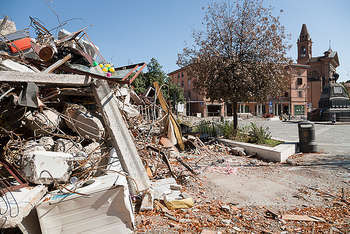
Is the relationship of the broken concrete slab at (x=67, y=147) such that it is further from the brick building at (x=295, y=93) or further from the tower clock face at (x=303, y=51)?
the tower clock face at (x=303, y=51)

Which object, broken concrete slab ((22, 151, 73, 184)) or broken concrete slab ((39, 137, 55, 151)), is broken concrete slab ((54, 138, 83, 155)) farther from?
broken concrete slab ((22, 151, 73, 184))

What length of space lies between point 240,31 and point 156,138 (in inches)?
255

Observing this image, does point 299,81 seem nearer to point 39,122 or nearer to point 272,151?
point 272,151

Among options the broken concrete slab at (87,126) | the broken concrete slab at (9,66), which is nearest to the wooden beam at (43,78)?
the broken concrete slab at (9,66)

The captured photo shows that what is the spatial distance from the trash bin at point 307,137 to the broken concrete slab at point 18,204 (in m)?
8.29

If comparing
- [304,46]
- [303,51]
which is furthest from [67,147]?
[303,51]

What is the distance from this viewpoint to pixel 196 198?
371 centimetres

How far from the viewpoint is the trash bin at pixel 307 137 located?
7254 millimetres

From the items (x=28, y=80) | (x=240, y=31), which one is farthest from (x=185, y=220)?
(x=240, y=31)

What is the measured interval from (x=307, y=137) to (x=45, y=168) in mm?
8345

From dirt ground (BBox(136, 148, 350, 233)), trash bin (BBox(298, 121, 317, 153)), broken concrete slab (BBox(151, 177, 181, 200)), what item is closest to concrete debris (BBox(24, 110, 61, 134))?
broken concrete slab (BBox(151, 177, 181, 200))

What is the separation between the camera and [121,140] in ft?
11.6

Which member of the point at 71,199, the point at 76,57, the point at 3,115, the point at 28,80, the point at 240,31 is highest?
the point at 240,31

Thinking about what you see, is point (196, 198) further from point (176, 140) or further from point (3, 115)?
point (3, 115)
